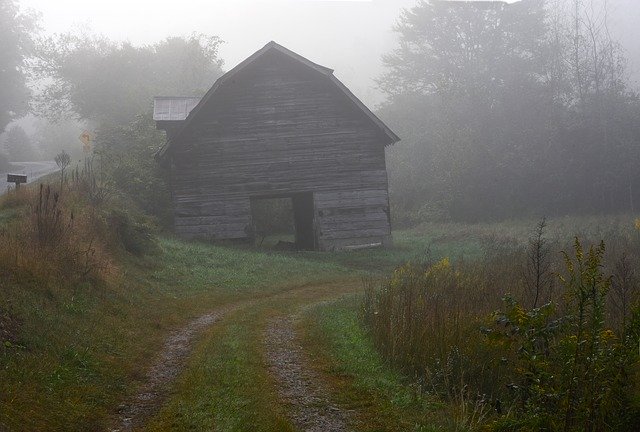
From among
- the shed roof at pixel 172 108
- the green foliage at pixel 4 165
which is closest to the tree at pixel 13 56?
the green foliage at pixel 4 165

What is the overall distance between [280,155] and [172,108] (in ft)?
26.9

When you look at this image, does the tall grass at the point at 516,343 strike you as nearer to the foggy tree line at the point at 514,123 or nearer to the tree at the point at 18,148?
the foggy tree line at the point at 514,123

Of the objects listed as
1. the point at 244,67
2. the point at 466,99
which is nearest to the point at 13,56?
the point at 244,67

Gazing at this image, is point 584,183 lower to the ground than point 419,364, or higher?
higher

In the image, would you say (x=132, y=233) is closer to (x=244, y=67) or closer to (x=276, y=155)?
(x=276, y=155)

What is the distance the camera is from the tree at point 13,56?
54.4 m

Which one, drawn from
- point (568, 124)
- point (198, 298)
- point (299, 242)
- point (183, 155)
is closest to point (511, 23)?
point (568, 124)

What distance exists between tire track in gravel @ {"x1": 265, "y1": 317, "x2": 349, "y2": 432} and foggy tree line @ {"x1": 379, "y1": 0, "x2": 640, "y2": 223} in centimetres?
3640

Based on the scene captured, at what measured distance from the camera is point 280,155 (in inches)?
1145

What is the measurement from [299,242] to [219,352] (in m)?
20.8

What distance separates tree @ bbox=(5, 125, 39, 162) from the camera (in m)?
62.7

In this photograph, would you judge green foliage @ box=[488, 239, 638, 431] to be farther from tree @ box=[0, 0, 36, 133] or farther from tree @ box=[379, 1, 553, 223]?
tree @ box=[0, 0, 36, 133]

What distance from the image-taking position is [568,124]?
150ft

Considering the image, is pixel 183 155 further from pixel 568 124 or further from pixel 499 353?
pixel 568 124
